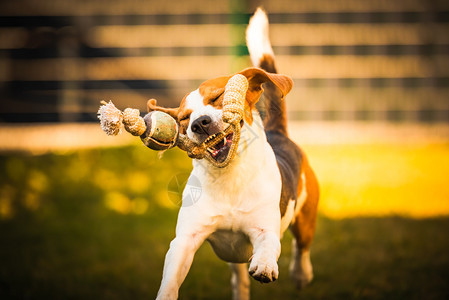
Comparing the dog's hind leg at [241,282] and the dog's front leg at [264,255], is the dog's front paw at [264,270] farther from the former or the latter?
the dog's hind leg at [241,282]

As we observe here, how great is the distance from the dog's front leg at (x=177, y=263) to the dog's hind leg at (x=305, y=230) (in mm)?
1153

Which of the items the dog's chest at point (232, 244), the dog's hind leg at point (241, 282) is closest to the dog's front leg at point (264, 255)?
the dog's chest at point (232, 244)

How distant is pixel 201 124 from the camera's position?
8.52 ft

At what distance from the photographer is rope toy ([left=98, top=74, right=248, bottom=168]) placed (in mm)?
2475

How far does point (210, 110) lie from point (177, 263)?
0.76 m

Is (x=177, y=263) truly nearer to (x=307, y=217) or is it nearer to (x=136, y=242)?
(x=307, y=217)

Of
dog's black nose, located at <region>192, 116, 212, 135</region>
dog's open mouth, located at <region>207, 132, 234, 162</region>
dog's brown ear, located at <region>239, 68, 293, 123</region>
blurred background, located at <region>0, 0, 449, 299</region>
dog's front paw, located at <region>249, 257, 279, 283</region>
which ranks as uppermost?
blurred background, located at <region>0, 0, 449, 299</region>

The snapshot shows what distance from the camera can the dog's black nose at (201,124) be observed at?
2596 mm

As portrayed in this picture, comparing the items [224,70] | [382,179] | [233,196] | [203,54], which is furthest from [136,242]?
[203,54]

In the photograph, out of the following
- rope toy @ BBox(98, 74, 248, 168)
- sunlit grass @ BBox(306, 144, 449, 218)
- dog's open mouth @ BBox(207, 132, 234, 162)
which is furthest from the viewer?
sunlit grass @ BBox(306, 144, 449, 218)

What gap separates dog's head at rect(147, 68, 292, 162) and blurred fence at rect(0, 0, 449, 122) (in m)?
8.48

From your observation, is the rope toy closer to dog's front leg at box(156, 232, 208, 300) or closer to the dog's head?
the dog's head

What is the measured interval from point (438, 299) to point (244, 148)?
1959mm

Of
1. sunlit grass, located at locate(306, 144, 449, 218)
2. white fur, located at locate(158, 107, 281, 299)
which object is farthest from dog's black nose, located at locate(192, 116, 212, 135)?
sunlit grass, located at locate(306, 144, 449, 218)
